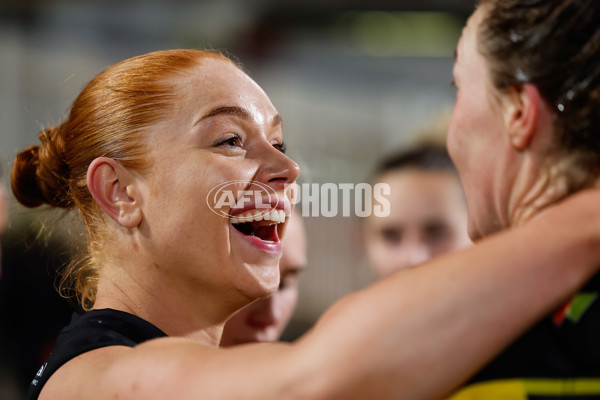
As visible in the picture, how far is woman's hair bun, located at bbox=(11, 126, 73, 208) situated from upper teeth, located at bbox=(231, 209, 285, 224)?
0.36 meters

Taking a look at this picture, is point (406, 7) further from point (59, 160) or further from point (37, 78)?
point (59, 160)

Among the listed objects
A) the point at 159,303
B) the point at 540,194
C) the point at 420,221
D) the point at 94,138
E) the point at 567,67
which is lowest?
the point at 420,221

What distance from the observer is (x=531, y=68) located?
806 mm

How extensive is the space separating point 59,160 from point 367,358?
830 mm

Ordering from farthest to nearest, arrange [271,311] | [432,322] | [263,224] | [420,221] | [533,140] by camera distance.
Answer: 1. [420,221]
2. [271,311]
3. [263,224]
4. [533,140]
5. [432,322]

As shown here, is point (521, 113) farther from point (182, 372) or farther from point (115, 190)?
point (115, 190)

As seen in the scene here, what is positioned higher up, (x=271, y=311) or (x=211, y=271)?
(x=211, y=271)

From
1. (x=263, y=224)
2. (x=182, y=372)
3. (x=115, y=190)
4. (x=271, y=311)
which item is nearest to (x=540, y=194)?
(x=182, y=372)

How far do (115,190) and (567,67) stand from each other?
0.76m

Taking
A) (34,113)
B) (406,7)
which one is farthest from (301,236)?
(406,7)

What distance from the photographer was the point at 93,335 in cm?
101

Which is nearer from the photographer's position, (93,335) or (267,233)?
(93,335)

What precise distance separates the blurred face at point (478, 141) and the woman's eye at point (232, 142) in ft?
1.33

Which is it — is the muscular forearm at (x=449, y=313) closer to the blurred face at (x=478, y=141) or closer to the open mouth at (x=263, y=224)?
the blurred face at (x=478, y=141)
